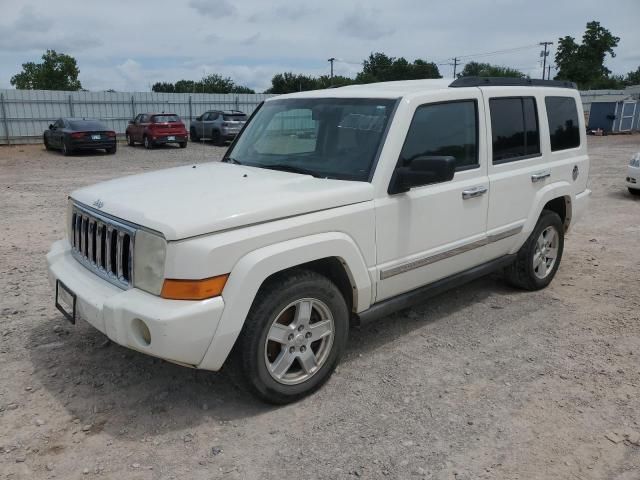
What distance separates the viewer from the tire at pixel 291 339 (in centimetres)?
316

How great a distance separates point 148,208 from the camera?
124 inches

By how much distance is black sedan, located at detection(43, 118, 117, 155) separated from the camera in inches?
825

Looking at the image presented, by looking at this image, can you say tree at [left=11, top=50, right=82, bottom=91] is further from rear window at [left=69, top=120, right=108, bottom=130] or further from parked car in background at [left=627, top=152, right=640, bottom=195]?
parked car in background at [left=627, top=152, right=640, bottom=195]

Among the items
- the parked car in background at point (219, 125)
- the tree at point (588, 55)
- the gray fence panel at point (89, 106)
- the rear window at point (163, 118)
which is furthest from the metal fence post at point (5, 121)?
the tree at point (588, 55)

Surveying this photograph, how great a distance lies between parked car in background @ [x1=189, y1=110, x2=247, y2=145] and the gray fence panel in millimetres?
1191

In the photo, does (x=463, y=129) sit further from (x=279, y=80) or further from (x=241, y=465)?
(x=279, y=80)

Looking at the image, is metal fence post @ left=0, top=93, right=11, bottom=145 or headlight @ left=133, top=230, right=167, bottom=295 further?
metal fence post @ left=0, top=93, right=11, bottom=145

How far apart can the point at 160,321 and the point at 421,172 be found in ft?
6.05

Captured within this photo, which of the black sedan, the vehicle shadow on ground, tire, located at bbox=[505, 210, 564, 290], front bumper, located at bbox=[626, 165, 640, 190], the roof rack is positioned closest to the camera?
the vehicle shadow on ground

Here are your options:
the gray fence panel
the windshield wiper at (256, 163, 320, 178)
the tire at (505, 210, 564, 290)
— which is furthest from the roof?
the gray fence panel

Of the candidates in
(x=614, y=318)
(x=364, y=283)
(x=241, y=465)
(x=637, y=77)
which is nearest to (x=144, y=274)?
(x=241, y=465)

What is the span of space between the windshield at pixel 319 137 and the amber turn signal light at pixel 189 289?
49.7 inches

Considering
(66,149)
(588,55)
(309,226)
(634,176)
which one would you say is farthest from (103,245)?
(588,55)

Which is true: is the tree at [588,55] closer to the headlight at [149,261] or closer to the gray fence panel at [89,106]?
the gray fence panel at [89,106]
